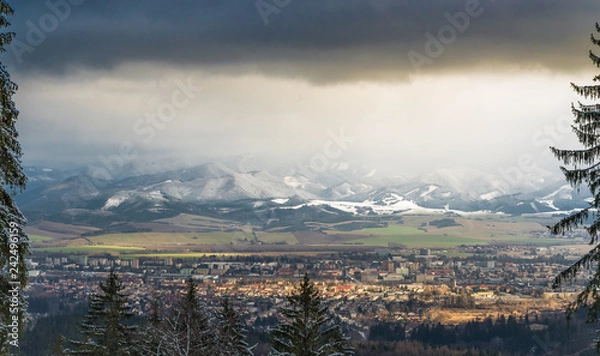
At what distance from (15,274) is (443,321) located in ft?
245

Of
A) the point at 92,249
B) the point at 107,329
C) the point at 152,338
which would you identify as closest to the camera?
the point at 152,338

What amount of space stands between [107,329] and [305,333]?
6870mm

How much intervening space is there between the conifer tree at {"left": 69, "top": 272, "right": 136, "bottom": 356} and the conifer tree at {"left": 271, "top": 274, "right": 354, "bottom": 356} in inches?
211

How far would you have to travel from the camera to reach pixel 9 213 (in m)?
12.4

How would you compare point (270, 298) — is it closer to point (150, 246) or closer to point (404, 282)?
point (404, 282)

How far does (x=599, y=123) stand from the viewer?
15.7m

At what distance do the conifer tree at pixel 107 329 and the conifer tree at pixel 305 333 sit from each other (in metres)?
5.36

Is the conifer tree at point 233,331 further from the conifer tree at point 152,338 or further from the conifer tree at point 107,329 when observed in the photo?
the conifer tree at point 107,329

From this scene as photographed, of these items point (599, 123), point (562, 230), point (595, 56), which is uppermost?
point (595, 56)

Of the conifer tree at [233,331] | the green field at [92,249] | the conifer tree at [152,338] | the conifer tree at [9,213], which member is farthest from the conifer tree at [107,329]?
the green field at [92,249]

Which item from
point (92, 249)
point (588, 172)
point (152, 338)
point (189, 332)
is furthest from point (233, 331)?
point (92, 249)

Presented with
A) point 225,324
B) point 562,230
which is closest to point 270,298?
point 225,324

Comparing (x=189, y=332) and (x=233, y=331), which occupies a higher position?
(x=189, y=332)

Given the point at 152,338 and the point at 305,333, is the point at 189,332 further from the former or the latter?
the point at 305,333
